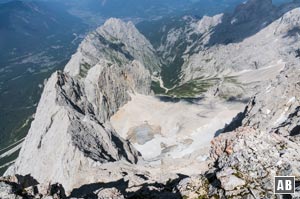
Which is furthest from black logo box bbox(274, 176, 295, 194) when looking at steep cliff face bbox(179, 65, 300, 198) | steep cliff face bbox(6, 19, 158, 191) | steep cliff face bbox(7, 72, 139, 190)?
steep cliff face bbox(7, 72, 139, 190)

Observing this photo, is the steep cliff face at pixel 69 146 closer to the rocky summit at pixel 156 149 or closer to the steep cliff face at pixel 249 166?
the rocky summit at pixel 156 149

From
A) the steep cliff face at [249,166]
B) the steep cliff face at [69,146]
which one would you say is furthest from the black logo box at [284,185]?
the steep cliff face at [69,146]

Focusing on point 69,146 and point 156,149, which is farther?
point 156,149

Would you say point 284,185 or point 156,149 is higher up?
point 156,149

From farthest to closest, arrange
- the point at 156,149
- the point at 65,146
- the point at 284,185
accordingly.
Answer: the point at 156,149 < the point at 65,146 < the point at 284,185

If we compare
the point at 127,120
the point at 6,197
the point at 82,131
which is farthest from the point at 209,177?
the point at 127,120

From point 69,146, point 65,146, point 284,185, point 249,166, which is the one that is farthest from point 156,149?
point 284,185

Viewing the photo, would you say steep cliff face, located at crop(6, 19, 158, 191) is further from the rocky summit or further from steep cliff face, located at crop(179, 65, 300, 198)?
steep cliff face, located at crop(179, 65, 300, 198)

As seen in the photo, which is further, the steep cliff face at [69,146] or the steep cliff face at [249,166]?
the steep cliff face at [69,146]

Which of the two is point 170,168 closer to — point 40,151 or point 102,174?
point 102,174

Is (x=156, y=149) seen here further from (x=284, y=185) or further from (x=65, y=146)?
(x=284, y=185)

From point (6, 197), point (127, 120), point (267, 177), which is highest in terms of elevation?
point (127, 120)
